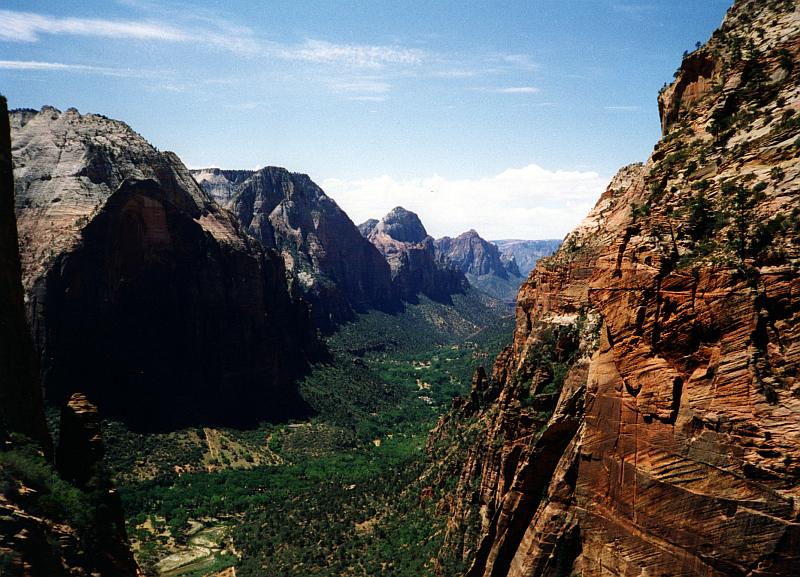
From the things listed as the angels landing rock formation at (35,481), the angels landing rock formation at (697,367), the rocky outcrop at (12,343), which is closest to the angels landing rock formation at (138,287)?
the rocky outcrop at (12,343)

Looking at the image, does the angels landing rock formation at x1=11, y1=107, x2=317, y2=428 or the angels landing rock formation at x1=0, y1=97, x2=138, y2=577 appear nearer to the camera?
the angels landing rock formation at x1=0, y1=97, x2=138, y2=577

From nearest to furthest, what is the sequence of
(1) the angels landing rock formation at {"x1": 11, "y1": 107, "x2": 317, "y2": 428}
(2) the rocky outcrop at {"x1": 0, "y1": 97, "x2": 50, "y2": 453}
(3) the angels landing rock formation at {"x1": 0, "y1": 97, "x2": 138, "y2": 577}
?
1. (3) the angels landing rock formation at {"x1": 0, "y1": 97, "x2": 138, "y2": 577}
2. (2) the rocky outcrop at {"x1": 0, "y1": 97, "x2": 50, "y2": 453}
3. (1) the angels landing rock formation at {"x1": 11, "y1": 107, "x2": 317, "y2": 428}

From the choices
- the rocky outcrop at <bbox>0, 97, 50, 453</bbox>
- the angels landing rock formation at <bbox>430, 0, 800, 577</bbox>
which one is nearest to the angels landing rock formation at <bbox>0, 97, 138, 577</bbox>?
the rocky outcrop at <bbox>0, 97, 50, 453</bbox>

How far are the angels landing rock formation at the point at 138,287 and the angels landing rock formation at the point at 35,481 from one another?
73.8 meters

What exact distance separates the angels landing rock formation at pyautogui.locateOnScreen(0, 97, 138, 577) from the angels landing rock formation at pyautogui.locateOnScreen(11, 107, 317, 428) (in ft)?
242

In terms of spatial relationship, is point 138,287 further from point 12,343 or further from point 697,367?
point 697,367

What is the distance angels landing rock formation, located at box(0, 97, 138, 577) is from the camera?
21531 mm

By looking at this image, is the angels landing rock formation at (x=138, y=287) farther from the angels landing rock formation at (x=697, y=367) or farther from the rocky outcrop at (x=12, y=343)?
the angels landing rock formation at (x=697, y=367)

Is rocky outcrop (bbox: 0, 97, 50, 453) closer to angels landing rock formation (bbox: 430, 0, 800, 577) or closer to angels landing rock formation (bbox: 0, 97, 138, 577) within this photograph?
angels landing rock formation (bbox: 0, 97, 138, 577)

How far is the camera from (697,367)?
68.8 feet

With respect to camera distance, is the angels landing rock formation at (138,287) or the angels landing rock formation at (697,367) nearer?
the angels landing rock formation at (697,367)

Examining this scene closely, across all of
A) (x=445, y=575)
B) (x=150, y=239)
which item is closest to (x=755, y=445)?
(x=445, y=575)

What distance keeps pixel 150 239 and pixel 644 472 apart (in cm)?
10802

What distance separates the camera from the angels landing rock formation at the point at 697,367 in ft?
62.0
